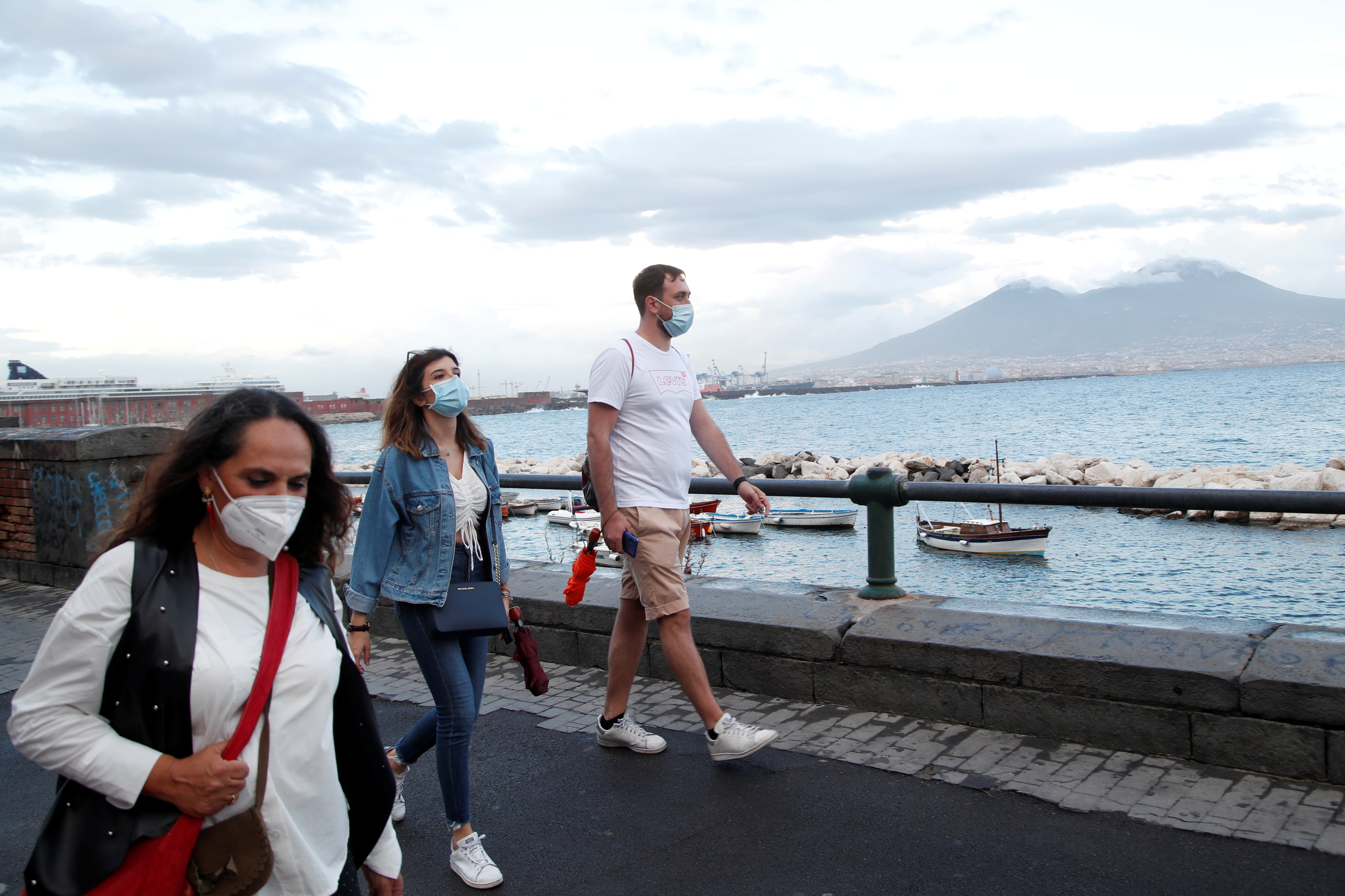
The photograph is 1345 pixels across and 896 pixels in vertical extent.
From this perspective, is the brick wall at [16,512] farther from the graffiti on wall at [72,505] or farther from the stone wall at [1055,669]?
the stone wall at [1055,669]

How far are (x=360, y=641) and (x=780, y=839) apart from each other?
1.63 m

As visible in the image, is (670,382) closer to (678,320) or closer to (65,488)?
(678,320)

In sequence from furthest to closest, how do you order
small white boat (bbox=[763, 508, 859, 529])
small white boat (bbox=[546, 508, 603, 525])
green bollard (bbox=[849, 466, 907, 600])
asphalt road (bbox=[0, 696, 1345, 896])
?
small white boat (bbox=[546, 508, 603, 525]), small white boat (bbox=[763, 508, 859, 529]), green bollard (bbox=[849, 466, 907, 600]), asphalt road (bbox=[0, 696, 1345, 896])

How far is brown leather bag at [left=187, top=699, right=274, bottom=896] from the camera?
1792mm

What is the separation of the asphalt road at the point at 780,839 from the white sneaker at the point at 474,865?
1.7 inches

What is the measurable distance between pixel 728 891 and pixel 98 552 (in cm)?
215

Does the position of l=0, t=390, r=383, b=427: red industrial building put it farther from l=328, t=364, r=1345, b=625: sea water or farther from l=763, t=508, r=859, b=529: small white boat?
l=763, t=508, r=859, b=529: small white boat

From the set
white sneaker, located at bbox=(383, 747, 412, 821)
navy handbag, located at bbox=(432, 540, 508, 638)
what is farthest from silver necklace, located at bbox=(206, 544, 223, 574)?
white sneaker, located at bbox=(383, 747, 412, 821)

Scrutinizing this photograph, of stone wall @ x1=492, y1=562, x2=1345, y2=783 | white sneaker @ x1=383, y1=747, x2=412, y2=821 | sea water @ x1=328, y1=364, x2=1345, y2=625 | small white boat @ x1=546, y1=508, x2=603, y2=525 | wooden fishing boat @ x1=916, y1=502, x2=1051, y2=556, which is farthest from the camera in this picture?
small white boat @ x1=546, y1=508, x2=603, y2=525

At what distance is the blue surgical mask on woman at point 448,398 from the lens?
3.59 metres

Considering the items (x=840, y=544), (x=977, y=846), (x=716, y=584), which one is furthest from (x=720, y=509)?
(x=977, y=846)

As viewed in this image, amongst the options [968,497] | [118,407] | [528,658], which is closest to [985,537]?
[118,407]

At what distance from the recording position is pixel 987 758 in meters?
4.05

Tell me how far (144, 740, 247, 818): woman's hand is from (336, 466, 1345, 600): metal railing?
331 cm
